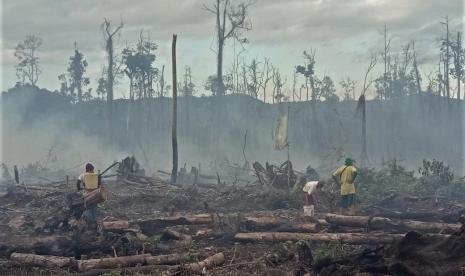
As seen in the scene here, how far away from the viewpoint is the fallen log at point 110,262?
8.95 metres

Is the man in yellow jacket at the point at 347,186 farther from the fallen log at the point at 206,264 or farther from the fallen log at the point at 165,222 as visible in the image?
the fallen log at the point at 206,264

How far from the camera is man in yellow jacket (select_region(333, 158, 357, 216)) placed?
14500 mm

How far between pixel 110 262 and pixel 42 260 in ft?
4.65

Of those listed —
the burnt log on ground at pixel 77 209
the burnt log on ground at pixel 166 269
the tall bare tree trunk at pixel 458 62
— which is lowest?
the burnt log on ground at pixel 166 269

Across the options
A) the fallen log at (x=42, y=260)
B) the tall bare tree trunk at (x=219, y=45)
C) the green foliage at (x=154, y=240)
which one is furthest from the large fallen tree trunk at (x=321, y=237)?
the tall bare tree trunk at (x=219, y=45)

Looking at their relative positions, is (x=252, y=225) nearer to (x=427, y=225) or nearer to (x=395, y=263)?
(x=427, y=225)

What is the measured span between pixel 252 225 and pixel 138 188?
30.1ft

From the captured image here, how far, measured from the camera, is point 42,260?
372 inches

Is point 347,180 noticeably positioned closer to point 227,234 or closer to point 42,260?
point 227,234

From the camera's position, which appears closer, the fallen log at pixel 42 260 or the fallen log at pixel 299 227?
the fallen log at pixel 42 260

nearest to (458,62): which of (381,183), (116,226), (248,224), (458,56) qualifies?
(458,56)

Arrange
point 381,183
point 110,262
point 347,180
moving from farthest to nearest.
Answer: point 381,183 → point 347,180 → point 110,262

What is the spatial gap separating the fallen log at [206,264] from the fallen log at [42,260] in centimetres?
225

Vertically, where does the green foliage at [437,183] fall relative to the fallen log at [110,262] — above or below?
above
